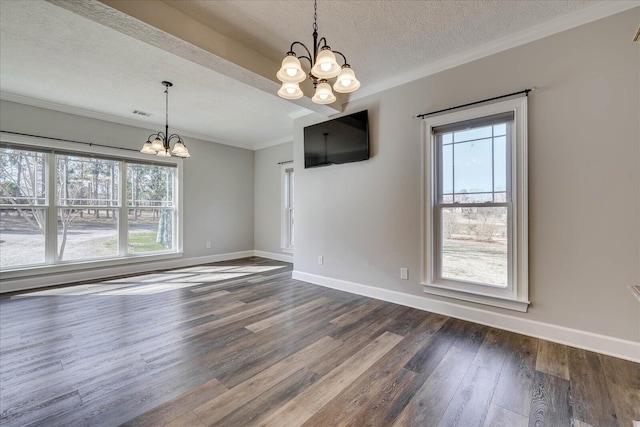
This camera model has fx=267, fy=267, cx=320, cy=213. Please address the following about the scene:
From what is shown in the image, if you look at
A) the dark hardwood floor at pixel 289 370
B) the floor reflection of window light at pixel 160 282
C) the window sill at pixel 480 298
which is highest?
the window sill at pixel 480 298

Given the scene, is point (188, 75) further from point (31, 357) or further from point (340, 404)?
point (340, 404)

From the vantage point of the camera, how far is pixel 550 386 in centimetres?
175

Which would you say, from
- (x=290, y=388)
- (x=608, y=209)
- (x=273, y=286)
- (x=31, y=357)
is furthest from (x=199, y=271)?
(x=608, y=209)

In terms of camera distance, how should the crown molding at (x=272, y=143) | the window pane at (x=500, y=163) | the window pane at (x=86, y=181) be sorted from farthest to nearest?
the crown molding at (x=272, y=143) → the window pane at (x=86, y=181) → the window pane at (x=500, y=163)

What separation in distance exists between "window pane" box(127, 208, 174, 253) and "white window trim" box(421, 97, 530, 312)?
4870mm

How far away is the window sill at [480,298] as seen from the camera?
8.15ft

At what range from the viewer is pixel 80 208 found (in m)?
4.37

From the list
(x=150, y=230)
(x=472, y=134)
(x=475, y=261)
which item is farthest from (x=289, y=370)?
(x=150, y=230)

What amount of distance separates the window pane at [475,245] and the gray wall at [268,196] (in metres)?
3.92

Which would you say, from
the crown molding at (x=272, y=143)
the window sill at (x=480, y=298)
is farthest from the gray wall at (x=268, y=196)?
the window sill at (x=480, y=298)

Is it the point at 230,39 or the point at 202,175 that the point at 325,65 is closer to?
the point at 230,39

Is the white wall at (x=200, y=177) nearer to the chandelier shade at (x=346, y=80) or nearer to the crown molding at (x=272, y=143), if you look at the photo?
the crown molding at (x=272, y=143)

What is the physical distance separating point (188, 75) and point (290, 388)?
342cm

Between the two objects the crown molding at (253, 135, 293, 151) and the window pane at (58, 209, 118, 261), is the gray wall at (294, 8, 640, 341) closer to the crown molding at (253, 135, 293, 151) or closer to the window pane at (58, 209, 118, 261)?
the crown molding at (253, 135, 293, 151)
